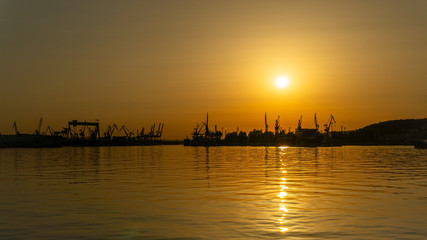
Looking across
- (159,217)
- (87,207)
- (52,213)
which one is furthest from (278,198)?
(52,213)

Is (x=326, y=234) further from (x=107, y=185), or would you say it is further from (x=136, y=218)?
(x=107, y=185)

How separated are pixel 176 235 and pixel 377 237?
6.78 meters

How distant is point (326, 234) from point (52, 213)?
1197 cm

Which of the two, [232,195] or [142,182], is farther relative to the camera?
[142,182]

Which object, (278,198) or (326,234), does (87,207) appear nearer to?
(278,198)

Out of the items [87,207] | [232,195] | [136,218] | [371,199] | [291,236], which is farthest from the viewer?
[232,195]

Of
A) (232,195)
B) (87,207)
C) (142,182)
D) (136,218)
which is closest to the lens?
(136,218)

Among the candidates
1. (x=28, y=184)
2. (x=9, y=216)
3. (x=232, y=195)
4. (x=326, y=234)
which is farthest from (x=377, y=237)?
(x=28, y=184)

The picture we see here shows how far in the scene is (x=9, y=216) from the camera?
2127cm

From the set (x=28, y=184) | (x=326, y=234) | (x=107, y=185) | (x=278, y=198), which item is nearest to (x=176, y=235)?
(x=326, y=234)

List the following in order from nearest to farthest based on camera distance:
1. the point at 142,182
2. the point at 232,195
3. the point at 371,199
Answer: the point at 371,199 < the point at 232,195 < the point at 142,182

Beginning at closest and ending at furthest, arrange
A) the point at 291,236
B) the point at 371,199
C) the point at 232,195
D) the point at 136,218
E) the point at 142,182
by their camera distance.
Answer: the point at 291,236
the point at 136,218
the point at 371,199
the point at 232,195
the point at 142,182

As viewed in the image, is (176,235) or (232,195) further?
(232,195)

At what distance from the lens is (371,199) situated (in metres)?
26.9
